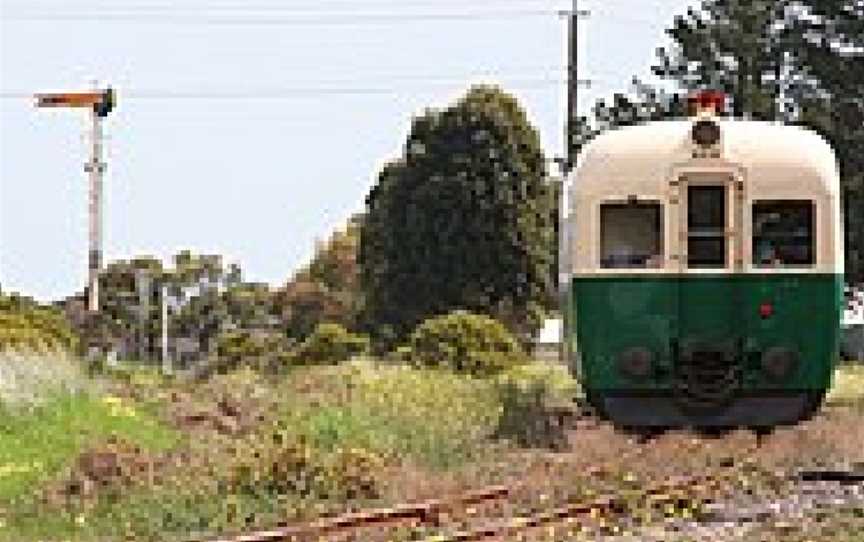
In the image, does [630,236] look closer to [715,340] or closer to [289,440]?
[715,340]

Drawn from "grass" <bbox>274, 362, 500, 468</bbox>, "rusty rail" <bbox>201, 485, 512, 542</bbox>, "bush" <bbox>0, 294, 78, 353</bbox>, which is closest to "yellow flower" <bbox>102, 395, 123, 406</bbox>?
"bush" <bbox>0, 294, 78, 353</bbox>

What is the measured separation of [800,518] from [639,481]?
115 inches

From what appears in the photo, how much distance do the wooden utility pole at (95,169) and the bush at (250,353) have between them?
12.2 feet

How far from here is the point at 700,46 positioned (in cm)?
5556

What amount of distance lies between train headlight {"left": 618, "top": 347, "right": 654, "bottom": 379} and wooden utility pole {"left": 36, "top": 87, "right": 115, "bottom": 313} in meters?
35.0

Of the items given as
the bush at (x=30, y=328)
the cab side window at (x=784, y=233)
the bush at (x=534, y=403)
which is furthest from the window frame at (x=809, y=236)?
the bush at (x=30, y=328)

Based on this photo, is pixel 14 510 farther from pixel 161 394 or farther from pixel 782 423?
pixel 161 394

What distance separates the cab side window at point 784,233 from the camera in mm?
20031

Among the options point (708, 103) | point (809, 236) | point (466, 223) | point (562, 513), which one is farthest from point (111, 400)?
point (466, 223)

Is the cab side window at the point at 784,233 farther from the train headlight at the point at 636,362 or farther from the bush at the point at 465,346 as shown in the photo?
the bush at the point at 465,346

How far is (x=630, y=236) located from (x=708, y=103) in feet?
6.14

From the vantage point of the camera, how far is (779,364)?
20.1 m

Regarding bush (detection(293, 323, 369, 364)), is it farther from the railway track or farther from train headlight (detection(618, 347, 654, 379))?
the railway track

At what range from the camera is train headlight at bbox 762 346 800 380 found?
66.0ft
